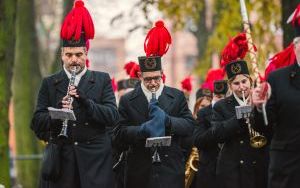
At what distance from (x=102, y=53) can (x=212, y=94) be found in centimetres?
7839

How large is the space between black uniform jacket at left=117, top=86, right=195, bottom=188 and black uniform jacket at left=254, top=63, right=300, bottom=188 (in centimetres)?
231

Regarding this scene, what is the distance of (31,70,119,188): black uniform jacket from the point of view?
12.1 m

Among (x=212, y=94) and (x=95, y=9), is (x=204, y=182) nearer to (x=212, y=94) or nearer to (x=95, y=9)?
(x=212, y=94)

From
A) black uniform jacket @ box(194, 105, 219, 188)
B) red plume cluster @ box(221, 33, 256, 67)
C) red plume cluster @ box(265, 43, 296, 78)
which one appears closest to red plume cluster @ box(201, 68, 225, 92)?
black uniform jacket @ box(194, 105, 219, 188)

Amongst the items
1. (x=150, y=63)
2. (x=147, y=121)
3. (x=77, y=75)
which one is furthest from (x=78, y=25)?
(x=147, y=121)

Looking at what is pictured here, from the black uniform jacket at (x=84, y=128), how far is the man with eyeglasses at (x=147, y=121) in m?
0.55

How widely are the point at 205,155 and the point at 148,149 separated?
256 cm

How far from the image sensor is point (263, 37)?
88.1 ft

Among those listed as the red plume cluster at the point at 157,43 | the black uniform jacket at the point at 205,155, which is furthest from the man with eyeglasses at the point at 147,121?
the black uniform jacket at the point at 205,155

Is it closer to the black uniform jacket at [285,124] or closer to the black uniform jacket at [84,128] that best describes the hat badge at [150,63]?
the black uniform jacket at [84,128]

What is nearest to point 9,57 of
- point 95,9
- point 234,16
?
point 234,16

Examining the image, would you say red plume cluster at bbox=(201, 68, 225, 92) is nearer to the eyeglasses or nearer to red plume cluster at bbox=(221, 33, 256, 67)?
red plume cluster at bbox=(221, 33, 256, 67)

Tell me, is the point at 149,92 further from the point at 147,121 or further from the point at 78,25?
the point at 78,25

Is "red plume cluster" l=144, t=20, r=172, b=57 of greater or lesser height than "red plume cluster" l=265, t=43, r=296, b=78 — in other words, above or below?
above
